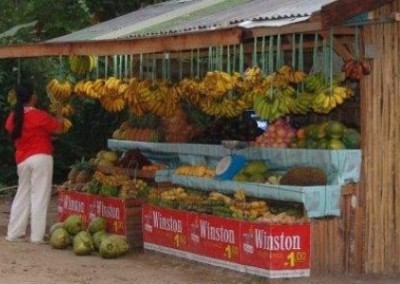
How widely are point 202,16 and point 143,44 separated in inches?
66.4

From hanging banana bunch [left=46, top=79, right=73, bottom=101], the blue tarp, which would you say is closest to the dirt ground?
the blue tarp

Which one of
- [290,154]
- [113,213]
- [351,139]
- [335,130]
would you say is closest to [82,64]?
[113,213]

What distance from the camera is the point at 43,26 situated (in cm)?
1655

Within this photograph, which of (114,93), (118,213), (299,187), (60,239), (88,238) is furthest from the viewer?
(118,213)

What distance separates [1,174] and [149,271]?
8.86 meters

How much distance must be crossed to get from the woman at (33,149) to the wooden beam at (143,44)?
0.64 metres

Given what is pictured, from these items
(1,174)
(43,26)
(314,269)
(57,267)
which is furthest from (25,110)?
(1,174)

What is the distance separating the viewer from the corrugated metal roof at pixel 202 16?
8.18 m

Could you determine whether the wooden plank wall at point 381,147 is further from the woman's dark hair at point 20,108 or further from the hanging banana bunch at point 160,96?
the woman's dark hair at point 20,108

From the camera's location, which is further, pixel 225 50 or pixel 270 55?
pixel 225 50

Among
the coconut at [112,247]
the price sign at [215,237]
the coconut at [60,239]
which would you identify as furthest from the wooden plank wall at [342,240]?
the coconut at [60,239]

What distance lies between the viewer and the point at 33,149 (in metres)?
10.9

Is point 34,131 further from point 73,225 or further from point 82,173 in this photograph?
point 82,173

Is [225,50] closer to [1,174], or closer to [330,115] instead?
[330,115]
